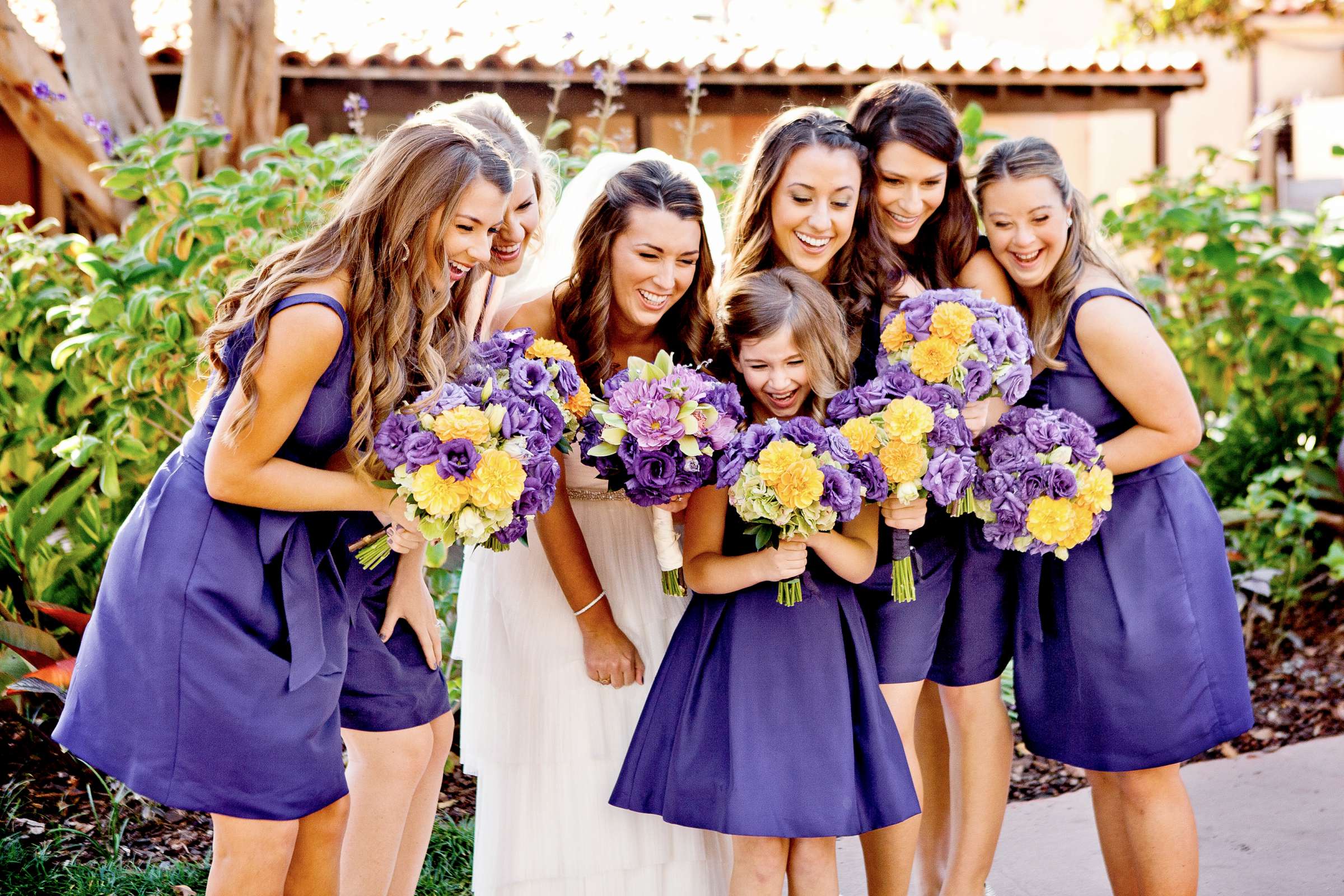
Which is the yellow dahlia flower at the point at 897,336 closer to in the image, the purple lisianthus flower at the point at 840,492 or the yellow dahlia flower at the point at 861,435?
the yellow dahlia flower at the point at 861,435

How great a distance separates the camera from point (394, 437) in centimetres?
240

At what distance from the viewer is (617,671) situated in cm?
303

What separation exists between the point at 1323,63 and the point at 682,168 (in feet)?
58.2

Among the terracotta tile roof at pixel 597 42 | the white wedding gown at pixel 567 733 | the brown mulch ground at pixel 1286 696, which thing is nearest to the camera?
the white wedding gown at pixel 567 733

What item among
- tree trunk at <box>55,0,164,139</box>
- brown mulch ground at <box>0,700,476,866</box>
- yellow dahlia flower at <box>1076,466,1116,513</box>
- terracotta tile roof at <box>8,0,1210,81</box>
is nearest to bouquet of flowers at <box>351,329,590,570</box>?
yellow dahlia flower at <box>1076,466,1116,513</box>

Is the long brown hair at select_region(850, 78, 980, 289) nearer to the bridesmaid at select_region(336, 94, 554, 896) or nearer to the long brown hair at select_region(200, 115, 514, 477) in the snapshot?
the bridesmaid at select_region(336, 94, 554, 896)

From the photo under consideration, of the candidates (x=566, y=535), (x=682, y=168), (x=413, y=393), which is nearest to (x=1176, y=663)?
(x=566, y=535)

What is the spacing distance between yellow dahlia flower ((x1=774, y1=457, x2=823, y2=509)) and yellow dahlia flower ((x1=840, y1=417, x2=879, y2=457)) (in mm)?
158

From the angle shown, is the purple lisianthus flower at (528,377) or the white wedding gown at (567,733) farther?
the white wedding gown at (567,733)

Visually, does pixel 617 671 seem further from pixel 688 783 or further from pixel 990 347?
pixel 990 347

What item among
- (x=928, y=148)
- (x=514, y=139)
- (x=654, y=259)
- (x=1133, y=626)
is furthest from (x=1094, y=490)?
(x=514, y=139)

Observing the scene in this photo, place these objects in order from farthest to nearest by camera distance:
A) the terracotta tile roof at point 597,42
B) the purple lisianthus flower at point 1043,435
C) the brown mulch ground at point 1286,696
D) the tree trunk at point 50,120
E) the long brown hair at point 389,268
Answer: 1. the terracotta tile roof at point 597,42
2. the tree trunk at point 50,120
3. the brown mulch ground at point 1286,696
4. the purple lisianthus flower at point 1043,435
5. the long brown hair at point 389,268

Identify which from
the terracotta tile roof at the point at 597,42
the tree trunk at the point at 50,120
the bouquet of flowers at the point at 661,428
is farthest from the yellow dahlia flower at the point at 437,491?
the terracotta tile roof at the point at 597,42

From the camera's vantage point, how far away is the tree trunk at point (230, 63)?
6.19m
